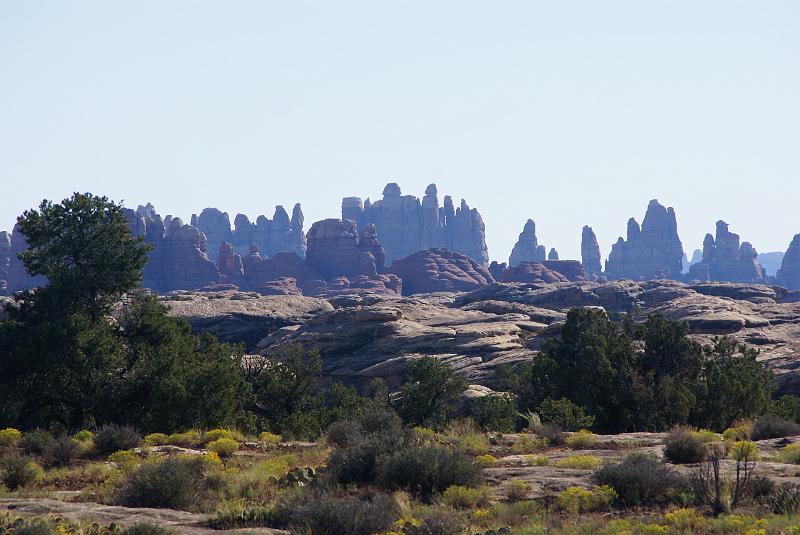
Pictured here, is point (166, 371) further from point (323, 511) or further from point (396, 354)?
point (396, 354)

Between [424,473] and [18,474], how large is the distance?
9396 millimetres

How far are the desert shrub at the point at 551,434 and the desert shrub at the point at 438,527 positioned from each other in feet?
35.4

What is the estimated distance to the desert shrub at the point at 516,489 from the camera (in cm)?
1617

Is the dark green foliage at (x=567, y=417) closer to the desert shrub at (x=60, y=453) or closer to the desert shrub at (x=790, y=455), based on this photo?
the desert shrub at (x=790, y=455)

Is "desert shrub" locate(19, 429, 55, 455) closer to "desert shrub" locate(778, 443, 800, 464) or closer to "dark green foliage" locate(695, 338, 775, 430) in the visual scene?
"desert shrub" locate(778, 443, 800, 464)

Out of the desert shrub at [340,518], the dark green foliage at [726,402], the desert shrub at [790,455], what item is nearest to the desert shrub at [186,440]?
the desert shrub at [340,518]

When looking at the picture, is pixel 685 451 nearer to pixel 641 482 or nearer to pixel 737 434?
pixel 641 482

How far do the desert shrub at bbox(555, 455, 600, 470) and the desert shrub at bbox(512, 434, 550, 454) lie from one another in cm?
319

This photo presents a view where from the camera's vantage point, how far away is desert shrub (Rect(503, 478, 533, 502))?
16.2m

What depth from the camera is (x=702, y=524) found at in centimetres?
1310

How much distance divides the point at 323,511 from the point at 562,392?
29.1m

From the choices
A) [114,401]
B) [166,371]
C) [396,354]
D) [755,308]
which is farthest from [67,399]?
[755,308]

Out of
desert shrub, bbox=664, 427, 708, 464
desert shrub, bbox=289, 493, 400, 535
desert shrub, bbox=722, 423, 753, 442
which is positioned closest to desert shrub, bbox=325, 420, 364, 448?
desert shrub, bbox=664, 427, 708, 464

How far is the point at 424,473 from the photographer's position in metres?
16.6
